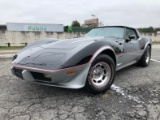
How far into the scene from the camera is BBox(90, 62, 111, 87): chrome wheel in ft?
9.12

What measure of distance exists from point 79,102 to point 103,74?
0.75 m

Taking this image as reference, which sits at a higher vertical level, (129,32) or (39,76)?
(129,32)

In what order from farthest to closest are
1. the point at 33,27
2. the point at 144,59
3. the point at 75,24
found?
the point at 75,24, the point at 33,27, the point at 144,59

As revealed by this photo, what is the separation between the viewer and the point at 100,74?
291 centimetres

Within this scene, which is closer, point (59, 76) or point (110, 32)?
point (59, 76)

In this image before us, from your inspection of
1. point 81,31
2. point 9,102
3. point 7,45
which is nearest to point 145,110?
point 9,102

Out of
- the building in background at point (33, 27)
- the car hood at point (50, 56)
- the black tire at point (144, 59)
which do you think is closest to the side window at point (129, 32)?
the black tire at point (144, 59)

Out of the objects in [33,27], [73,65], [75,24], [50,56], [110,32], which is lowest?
[73,65]

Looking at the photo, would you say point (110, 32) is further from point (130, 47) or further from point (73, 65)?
point (73, 65)

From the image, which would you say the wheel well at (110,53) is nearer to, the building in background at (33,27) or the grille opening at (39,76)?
the grille opening at (39,76)

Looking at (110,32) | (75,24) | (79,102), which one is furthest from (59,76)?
(75,24)

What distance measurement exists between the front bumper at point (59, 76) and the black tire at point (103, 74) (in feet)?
0.56

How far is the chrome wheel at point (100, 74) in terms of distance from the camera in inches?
109

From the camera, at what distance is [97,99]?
261cm
